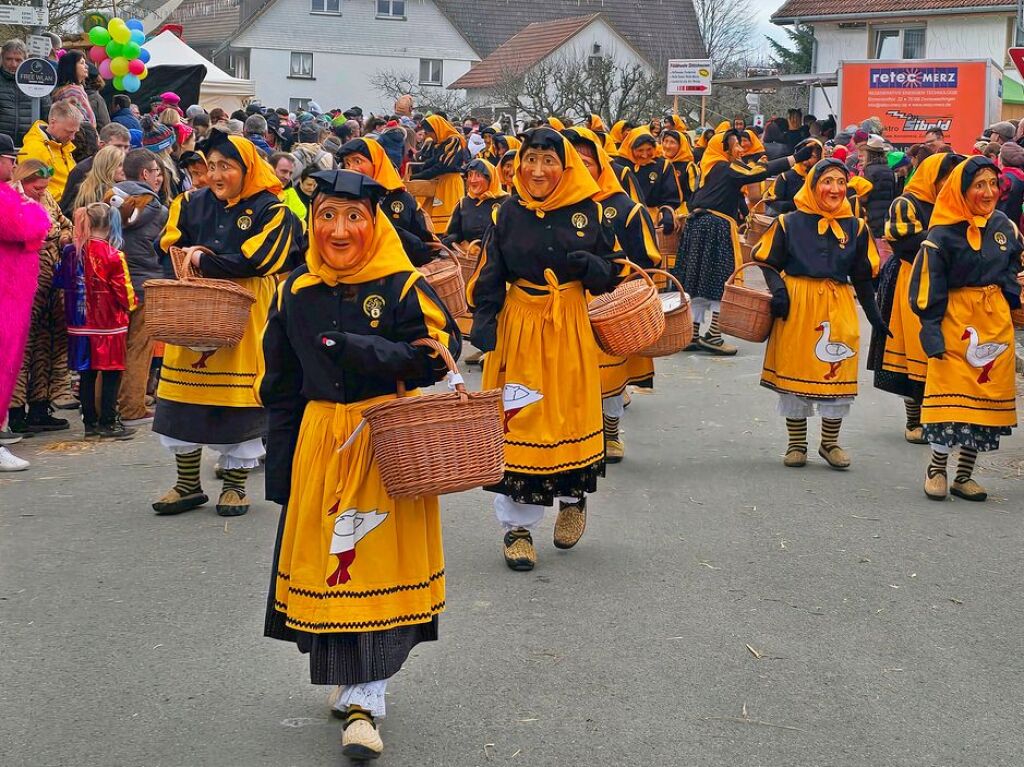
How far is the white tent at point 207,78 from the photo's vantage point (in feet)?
89.3

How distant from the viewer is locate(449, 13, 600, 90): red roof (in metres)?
56.4

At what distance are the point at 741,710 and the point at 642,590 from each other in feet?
4.89

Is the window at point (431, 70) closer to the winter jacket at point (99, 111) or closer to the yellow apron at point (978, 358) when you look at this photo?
the winter jacket at point (99, 111)

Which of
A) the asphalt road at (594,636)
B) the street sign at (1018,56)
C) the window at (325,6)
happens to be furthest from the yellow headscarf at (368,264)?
the window at (325,6)

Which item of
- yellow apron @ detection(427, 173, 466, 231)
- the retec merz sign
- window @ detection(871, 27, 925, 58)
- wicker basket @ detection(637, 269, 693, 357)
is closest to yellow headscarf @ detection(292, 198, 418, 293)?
wicker basket @ detection(637, 269, 693, 357)

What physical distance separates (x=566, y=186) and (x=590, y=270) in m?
0.43

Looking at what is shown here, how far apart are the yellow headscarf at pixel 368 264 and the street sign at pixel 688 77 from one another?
20.2 meters

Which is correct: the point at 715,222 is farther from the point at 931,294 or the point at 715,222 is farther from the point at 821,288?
the point at 931,294

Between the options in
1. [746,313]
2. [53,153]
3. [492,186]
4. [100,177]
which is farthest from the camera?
[492,186]

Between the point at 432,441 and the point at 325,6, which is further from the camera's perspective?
the point at 325,6

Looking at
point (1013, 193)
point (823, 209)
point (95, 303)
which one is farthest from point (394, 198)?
point (1013, 193)

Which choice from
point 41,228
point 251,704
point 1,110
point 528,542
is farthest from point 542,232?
point 1,110

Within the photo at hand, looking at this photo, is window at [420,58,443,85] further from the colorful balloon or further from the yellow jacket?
the yellow jacket

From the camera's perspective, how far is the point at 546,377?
687 centimetres
